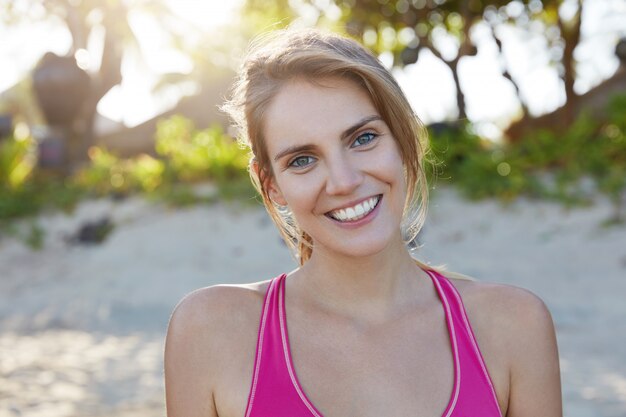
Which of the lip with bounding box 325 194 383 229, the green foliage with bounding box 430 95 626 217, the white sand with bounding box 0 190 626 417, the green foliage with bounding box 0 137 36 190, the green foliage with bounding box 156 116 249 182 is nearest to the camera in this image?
the lip with bounding box 325 194 383 229

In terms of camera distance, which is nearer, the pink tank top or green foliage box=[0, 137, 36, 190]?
the pink tank top

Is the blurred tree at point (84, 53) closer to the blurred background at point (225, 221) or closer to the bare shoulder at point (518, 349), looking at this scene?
the blurred background at point (225, 221)

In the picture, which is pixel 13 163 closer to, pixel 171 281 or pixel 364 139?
pixel 171 281

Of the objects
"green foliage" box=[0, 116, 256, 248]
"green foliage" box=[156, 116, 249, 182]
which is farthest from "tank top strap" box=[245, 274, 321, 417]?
"green foliage" box=[156, 116, 249, 182]

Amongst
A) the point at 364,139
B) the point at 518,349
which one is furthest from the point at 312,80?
the point at 518,349

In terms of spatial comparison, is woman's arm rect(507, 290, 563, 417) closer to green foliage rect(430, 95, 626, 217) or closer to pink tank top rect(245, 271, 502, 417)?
pink tank top rect(245, 271, 502, 417)

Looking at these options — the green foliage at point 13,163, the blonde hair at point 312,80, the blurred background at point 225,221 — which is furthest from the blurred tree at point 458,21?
the blonde hair at point 312,80

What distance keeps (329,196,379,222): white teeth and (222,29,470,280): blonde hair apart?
0.64 feet

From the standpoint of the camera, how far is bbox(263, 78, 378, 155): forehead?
2.02m

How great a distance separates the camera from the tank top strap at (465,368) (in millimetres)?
1994

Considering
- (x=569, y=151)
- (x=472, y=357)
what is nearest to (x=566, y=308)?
(x=569, y=151)

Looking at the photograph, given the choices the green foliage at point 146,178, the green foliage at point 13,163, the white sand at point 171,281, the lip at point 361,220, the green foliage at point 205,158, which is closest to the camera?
the lip at point 361,220

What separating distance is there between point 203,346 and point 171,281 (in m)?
8.06

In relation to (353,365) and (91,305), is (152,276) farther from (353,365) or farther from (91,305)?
(353,365)
